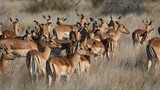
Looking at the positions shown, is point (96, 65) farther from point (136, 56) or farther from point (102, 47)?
point (136, 56)

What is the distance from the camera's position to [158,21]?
17.2 meters

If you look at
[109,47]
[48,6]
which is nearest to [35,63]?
[109,47]

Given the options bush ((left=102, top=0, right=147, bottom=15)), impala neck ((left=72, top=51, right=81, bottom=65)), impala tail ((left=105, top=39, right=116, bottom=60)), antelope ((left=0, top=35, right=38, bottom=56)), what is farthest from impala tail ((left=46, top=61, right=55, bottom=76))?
bush ((left=102, top=0, right=147, bottom=15))

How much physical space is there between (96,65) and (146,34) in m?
2.56

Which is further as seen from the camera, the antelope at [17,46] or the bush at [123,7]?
the bush at [123,7]

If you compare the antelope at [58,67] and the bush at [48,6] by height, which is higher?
the bush at [48,6]

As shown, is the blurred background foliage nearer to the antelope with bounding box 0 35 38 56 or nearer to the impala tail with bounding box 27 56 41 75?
the antelope with bounding box 0 35 38 56

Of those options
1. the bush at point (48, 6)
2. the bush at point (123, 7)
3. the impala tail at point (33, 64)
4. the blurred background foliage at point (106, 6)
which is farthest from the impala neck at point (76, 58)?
the bush at point (48, 6)

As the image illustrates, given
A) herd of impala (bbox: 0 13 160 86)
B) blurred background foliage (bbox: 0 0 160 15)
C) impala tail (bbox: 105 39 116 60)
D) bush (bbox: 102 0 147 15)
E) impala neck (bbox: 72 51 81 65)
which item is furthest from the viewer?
blurred background foliage (bbox: 0 0 160 15)

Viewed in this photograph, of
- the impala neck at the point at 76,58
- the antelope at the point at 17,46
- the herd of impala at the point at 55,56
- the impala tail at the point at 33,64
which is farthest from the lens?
the antelope at the point at 17,46

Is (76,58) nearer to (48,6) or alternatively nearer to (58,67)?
(58,67)

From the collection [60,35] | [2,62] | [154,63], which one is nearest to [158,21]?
[60,35]

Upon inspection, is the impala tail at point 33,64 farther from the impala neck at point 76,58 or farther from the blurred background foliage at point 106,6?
the blurred background foliage at point 106,6

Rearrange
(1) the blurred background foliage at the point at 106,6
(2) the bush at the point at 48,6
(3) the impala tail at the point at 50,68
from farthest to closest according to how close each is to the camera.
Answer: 1. (2) the bush at the point at 48,6
2. (1) the blurred background foliage at the point at 106,6
3. (3) the impala tail at the point at 50,68
